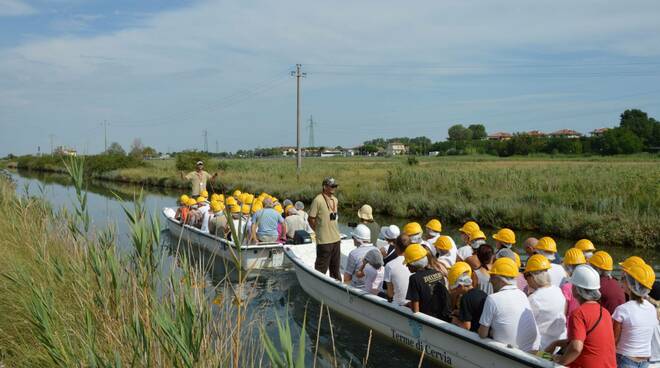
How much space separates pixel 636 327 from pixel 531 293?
4.45 feet

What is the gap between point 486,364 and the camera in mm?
5867

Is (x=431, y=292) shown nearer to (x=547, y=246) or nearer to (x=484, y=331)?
(x=484, y=331)

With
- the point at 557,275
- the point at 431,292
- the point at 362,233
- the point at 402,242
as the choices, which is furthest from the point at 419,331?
the point at 557,275

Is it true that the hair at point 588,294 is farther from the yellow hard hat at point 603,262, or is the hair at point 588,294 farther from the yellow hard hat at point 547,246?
the yellow hard hat at point 547,246

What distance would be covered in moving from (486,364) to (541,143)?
2807 inches

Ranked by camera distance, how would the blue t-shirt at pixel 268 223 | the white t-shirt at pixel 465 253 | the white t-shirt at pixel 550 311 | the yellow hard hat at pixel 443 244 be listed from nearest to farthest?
the white t-shirt at pixel 550 311 → the yellow hard hat at pixel 443 244 → the white t-shirt at pixel 465 253 → the blue t-shirt at pixel 268 223

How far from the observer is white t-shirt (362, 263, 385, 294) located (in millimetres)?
7992

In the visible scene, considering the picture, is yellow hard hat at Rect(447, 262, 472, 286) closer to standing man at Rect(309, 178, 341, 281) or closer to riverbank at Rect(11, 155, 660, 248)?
standing man at Rect(309, 178, 341, 281)

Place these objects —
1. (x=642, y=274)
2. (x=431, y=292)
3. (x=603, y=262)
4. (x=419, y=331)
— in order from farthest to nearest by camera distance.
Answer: (x=419, y=331) → (x=431, y=292) → (x=603, y=262) → (x=642, y=274)

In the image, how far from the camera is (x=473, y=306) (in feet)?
19.2

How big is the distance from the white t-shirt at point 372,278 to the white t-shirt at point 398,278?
0.67 m

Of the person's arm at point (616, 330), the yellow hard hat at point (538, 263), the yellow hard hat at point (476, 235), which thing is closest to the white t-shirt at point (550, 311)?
the yellow hard hat at point (538, 263)

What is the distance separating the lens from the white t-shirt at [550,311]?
5.50 m

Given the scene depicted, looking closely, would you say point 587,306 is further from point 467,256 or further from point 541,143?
point 541,143
